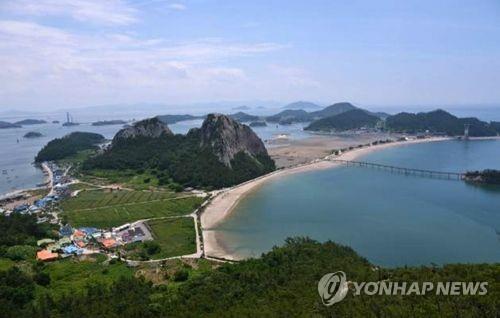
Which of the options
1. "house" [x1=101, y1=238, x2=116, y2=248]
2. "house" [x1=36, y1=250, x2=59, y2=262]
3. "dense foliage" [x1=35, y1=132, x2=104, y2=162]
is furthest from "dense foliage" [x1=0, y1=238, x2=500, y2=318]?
"dense foliage" [x1=35, y1=132, x2=104, y2=162]

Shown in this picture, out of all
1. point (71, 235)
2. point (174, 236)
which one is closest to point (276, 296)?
point (174, 236)

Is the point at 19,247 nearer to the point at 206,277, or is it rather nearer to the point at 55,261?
the point at 55,261

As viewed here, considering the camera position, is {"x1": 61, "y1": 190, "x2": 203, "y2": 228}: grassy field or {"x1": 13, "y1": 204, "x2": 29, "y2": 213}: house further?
{"x1": 13, "y1": 204, "x2": 29, "y2": 213}: house

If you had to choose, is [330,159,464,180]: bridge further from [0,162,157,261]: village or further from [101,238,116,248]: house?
[101,238,116,248]: house

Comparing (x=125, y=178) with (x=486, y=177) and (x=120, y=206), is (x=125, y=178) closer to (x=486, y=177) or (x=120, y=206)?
(x=120, y=206)

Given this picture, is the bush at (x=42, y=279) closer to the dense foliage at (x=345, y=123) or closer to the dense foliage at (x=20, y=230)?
the dense foliage at (x=20, y=230)

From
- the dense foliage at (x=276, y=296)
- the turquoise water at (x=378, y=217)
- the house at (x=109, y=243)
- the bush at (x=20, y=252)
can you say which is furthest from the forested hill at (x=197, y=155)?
the dense foliage at (x=276, y=296)
